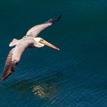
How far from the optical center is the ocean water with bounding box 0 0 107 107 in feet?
113

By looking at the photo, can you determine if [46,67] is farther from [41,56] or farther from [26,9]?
[26,9]

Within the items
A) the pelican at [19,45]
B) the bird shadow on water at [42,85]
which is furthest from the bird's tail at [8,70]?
the bird shadow on water at [42,85]

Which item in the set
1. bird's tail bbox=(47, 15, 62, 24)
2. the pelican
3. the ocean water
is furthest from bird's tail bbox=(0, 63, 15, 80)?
bird's tail bbox=(47, 15, 62, 24)

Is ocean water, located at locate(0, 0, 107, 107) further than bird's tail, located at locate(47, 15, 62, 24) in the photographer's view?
No

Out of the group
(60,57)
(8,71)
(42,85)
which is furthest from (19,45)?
(60,57)

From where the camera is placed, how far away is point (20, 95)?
Answer: 34500mm

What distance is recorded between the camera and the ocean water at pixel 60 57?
34.3 metres

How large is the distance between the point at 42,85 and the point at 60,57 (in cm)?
241

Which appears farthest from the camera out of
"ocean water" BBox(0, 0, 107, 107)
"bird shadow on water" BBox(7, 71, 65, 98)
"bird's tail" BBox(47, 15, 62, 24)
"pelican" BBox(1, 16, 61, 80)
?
"bird's tail" BBox(47, 15, 62, 24)

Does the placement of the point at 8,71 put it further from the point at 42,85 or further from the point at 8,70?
the point at 42,85

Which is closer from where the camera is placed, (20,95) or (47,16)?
(20,95)

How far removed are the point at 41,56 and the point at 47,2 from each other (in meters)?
5.49

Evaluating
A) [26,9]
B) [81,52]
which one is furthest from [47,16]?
[81,52]

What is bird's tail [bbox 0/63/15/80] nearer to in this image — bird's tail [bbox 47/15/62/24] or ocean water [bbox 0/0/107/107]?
ocean water [bbox 0/0/107/107]
